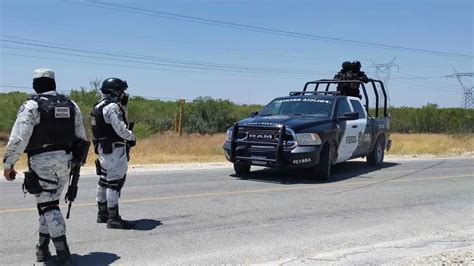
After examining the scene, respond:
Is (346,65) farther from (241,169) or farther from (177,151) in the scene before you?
(177,151)

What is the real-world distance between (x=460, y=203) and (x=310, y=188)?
8.54 feet

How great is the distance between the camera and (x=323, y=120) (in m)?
11.6

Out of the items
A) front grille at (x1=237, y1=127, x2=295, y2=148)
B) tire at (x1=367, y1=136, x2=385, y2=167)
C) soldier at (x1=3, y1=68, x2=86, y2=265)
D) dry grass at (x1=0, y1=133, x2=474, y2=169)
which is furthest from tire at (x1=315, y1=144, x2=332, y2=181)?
soldier at (x1=3, y1=68, x2=86, y2=265)

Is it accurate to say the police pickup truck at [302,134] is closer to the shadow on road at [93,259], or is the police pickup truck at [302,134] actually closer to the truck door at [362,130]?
the truck door at [362,130]

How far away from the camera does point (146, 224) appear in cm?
711

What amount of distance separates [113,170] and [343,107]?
23.3ft

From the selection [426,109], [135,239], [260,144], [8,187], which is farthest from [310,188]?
[426,109]

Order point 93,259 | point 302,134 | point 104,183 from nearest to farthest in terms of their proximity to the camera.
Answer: point 93,259 < point 104,183 < point 302,134

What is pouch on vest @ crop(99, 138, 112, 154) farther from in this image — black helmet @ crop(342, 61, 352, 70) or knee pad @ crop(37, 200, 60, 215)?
black helmet @ crop(342, 61, 352, 70)

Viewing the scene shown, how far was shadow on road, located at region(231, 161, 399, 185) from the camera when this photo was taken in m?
11.5

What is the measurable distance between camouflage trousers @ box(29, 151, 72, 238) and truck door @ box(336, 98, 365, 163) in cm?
780

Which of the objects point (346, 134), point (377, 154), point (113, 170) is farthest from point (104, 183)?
point (377, 154)

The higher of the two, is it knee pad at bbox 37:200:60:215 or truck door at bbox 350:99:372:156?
truck door at bbox 350:99:372:156

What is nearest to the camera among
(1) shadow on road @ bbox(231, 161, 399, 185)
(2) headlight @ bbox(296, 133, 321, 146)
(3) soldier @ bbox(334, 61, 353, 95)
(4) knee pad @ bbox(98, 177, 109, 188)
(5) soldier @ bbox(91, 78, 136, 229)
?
(5) soldier @ bbox(91, 78, 136, 229)
